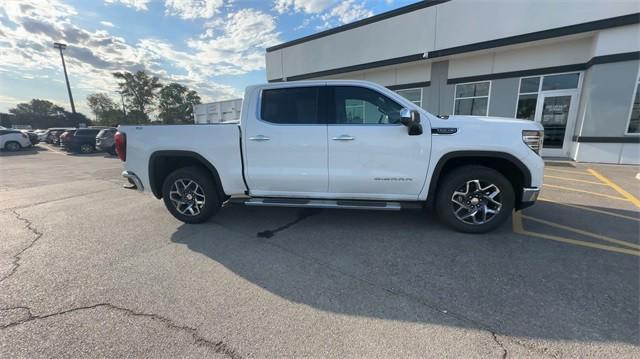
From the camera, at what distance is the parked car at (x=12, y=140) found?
20062 millimetres

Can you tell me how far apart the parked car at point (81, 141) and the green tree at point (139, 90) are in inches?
1554

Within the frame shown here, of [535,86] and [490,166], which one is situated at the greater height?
[535,86]

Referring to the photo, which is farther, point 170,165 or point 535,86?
point 535,86

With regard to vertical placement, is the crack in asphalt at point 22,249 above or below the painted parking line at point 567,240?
below

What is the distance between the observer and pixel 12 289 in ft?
9.10

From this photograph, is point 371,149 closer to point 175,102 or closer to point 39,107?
point 175,102

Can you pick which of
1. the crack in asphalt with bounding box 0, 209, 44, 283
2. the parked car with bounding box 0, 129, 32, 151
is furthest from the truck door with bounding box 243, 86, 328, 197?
the parked car with bounding box 0, 129, 32, 151

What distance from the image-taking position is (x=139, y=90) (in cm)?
5153

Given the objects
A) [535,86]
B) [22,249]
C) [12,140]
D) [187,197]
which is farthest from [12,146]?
[535,86]

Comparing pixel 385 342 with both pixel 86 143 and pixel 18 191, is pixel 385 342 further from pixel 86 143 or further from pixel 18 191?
pixel 86 143

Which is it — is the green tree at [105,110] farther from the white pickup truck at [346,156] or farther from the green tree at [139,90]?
the white pickup truck at [346,156]

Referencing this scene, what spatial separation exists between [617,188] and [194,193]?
29.1 feet

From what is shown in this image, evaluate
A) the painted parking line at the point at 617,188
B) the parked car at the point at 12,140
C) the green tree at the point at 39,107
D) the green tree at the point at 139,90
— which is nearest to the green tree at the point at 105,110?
the green tree at the point at 139,90

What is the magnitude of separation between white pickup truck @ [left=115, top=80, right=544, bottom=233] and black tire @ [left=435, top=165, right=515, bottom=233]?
13mm
